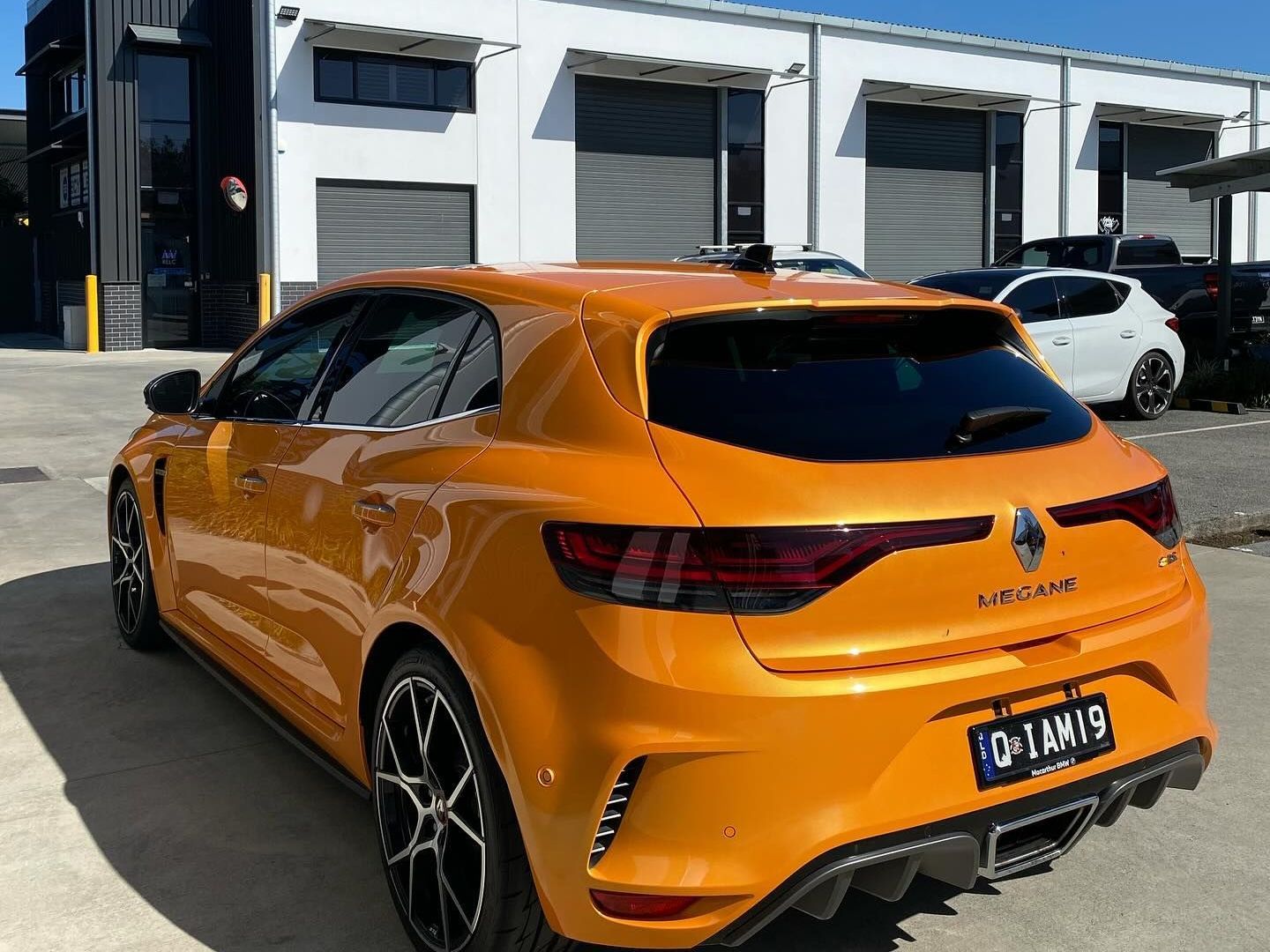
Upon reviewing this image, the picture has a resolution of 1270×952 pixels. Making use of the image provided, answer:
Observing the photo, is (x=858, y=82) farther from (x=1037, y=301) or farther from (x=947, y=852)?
(x=947, y=852)

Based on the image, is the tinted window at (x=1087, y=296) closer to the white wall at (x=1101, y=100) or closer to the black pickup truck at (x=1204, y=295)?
the black pickup truck at (x=1204, y=295)

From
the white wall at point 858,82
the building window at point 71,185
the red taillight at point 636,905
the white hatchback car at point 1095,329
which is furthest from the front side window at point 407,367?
the building window at point 71,185

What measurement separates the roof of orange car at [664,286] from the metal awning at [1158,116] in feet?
107

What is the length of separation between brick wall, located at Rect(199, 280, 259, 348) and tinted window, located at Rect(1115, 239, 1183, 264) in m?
15.4

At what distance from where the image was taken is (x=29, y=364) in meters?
22.5

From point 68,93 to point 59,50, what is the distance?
1472 mm

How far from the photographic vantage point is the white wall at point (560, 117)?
24.2 meters

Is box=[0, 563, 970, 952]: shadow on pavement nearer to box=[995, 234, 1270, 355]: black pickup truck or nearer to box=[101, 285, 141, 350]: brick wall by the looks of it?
box=[995, 234, 1270, 355]: black pickup truck

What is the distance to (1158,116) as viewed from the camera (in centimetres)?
3403

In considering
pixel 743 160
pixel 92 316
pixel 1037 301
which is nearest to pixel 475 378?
pixel 1037 301

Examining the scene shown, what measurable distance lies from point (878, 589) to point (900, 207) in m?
29.4

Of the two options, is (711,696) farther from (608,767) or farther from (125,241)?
(125,241)

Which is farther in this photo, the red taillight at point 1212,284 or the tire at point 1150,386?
the red taillight at point 1212,284

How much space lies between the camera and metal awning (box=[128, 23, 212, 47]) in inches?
1004
